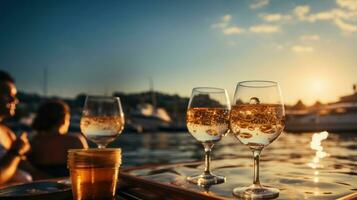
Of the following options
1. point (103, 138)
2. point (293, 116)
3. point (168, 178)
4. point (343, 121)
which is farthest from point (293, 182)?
point (293, 116)

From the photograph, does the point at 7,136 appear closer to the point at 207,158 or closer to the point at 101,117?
the point at 101,117

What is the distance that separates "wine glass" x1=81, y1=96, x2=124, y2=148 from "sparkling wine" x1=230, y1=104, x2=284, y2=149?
602mm

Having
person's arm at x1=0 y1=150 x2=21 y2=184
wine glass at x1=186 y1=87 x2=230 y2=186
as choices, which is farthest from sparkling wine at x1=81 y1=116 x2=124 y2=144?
person's arm at x1=0 y1=150 x2=21 y2=184

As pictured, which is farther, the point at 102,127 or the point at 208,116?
the point at 102,127

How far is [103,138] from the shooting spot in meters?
1.63

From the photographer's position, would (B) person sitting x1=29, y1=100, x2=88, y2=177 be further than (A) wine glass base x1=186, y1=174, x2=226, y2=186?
Yes

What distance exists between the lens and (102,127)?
5.25 ft

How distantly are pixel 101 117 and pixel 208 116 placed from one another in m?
0.46

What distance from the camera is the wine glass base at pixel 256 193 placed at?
1.05m

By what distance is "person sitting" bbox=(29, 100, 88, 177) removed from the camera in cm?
317

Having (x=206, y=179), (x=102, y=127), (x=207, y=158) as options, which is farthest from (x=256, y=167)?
(x=102, y=127)

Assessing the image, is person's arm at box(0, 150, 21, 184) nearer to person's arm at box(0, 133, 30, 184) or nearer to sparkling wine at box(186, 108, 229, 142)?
person's arm at box(0, 133, 30, 184)

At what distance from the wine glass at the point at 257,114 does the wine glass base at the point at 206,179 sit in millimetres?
165

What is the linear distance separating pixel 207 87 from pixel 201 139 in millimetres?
224
